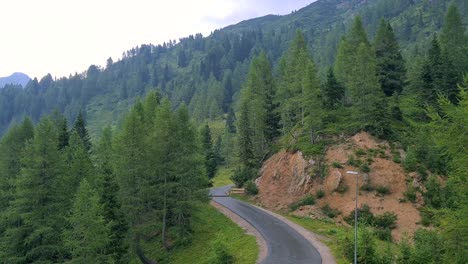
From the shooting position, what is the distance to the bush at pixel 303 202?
46.6m

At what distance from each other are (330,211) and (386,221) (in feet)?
20.1

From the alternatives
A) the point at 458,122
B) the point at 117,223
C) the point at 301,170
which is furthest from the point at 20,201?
the point at 458,122

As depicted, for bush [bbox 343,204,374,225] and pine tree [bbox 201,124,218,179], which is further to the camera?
pine tree [bbox 201,124,218,179]

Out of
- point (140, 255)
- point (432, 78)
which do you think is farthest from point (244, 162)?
point (432, 78)

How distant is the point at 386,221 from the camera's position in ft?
135

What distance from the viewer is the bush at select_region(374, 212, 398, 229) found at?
4106cm

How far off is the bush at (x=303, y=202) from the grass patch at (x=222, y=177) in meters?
22.5

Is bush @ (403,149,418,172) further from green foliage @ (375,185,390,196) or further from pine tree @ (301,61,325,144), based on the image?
pine tree @ (301,61,325,144)

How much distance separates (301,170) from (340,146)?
20.2 ft

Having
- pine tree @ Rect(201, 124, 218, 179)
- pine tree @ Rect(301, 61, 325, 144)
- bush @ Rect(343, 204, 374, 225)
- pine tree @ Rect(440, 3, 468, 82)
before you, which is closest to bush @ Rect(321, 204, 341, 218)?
bush @ Rect(343, 204, 374, 225)

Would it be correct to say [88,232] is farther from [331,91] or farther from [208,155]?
[208,155]

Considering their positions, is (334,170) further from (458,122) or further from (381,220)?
(458,122)

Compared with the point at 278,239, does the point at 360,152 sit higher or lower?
higher

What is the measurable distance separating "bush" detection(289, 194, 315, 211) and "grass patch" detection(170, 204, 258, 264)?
27.3 ft
